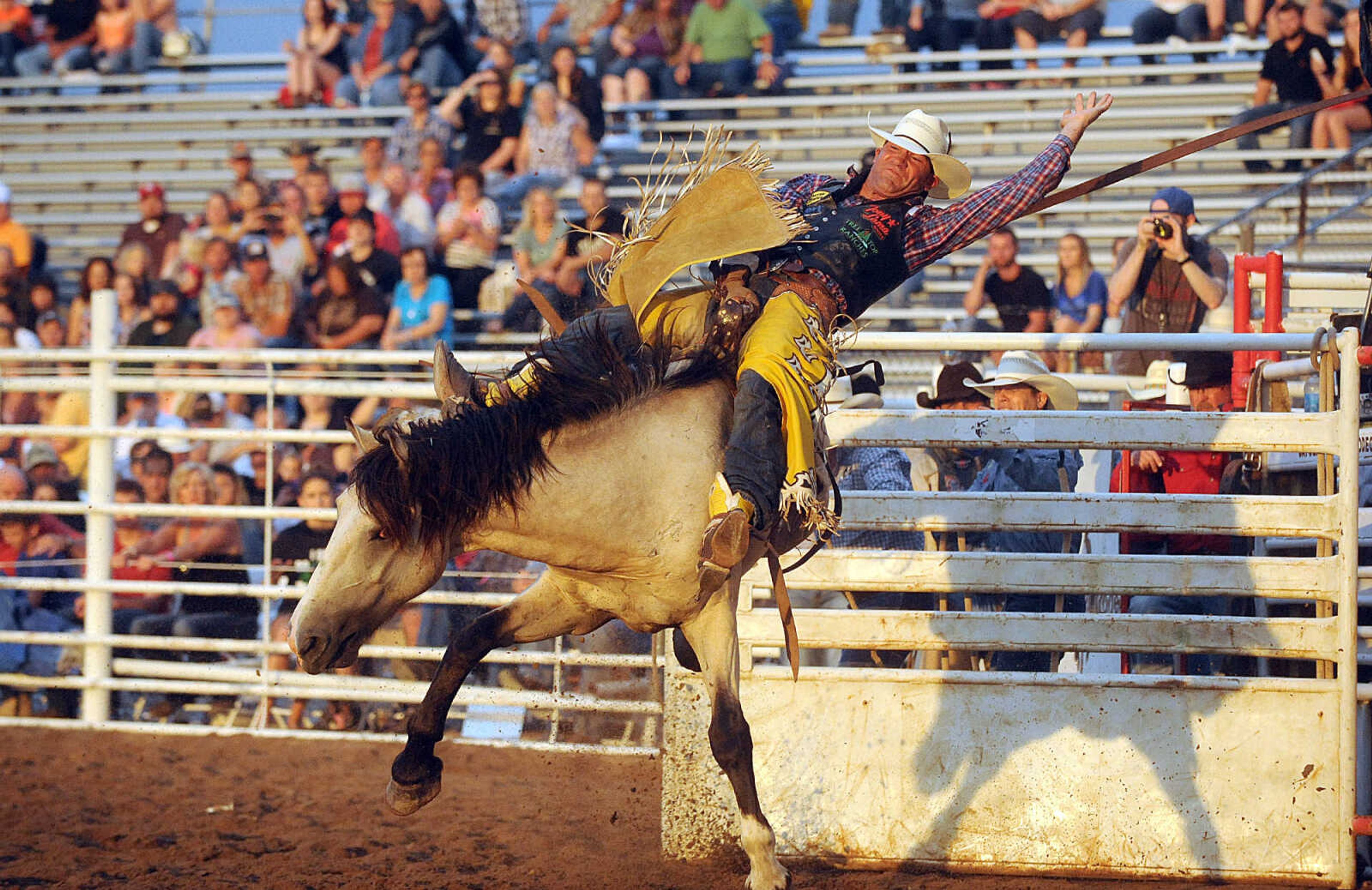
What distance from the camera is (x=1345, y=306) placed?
6688 millimetres

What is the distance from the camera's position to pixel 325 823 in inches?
Answer: 215

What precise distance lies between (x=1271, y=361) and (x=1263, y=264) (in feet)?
1.87

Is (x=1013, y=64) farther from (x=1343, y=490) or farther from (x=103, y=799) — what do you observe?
(x=103, y=799)

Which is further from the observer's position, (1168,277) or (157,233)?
(157,233)

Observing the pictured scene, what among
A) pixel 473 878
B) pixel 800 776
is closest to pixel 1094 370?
pixel 800 776

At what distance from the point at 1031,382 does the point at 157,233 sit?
8.52 metres

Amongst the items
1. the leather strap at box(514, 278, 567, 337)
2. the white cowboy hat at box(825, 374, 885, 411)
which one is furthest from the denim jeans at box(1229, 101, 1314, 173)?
the leather strap at box(514, 278, 567, 337)

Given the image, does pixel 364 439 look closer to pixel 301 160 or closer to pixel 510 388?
pixel 510 388

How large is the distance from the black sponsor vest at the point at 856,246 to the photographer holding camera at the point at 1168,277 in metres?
3.22

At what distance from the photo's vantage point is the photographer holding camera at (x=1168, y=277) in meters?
7.03

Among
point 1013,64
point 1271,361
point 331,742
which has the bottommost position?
point 331,742

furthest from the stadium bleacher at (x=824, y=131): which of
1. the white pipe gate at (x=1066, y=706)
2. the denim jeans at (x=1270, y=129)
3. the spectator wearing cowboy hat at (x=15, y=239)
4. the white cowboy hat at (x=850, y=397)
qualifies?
the white pipe gate at (x=1066, y=706)

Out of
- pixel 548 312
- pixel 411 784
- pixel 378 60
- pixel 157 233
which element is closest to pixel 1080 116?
pixel 548 312

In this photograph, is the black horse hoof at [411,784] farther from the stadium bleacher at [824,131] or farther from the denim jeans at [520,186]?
the denim jeans at [520,186]
